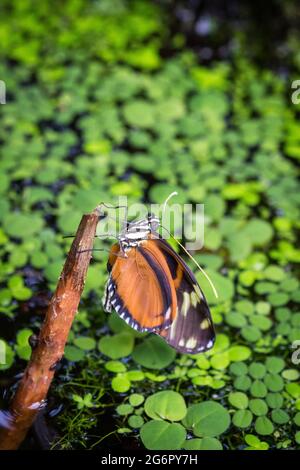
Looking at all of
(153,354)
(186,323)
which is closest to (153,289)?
(186,323)

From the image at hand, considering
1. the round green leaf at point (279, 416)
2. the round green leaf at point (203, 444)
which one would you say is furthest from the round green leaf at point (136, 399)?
the round green leaf at point (279, 416)

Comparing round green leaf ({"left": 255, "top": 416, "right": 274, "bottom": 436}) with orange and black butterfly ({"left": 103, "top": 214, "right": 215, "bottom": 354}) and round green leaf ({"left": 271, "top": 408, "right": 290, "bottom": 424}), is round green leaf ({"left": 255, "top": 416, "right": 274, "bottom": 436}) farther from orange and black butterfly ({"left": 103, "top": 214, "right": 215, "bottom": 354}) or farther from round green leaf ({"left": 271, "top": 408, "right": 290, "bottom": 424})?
orange and black butterfly ({"left": 103, "top": 214, "right": 215, "bottom": 354})

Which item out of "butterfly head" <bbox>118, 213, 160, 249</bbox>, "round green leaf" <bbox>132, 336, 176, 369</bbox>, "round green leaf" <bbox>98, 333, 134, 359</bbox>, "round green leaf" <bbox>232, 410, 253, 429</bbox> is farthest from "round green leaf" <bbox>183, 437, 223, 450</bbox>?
"butterfly head" <bbox>118, 213, 160, 249</bbox>

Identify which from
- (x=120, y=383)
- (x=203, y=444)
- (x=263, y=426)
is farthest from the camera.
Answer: (x=120, y=383)

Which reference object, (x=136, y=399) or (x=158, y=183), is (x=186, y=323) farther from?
(x=158, y=183)

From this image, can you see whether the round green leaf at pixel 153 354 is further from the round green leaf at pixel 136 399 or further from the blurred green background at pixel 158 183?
the round green leaf at pixel 136 399
